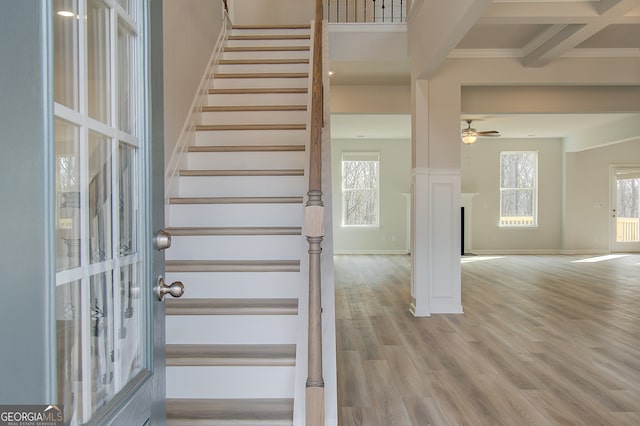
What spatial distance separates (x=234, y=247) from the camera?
271 centimetres

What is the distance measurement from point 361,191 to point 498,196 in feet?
11.1

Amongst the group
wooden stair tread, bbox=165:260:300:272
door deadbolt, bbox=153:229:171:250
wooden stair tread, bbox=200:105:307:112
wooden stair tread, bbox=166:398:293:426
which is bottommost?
wooden stair tread, bbox=166:398:293:426

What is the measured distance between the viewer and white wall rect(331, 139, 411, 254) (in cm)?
1085

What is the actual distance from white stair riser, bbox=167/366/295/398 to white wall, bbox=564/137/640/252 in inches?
419

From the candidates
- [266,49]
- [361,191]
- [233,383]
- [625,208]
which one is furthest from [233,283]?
[625,208]

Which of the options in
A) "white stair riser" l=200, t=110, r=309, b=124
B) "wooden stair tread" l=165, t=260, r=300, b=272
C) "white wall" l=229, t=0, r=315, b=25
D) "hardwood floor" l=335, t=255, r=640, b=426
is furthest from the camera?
"white wall" l=229, t=0, r=315, b=25

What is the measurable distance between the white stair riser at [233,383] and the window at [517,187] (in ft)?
33.3

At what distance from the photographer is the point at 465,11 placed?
2.89 metres

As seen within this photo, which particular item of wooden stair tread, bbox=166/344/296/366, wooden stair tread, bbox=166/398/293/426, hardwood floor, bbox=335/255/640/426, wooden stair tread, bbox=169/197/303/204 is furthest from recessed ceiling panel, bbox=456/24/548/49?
wooden stair tread, bbox=166/398/293/426

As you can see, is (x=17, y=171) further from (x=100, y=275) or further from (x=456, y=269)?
(x=456, y=269)

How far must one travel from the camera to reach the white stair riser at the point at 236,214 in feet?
9.48

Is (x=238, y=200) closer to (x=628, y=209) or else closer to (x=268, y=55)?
(x=268, y=55)

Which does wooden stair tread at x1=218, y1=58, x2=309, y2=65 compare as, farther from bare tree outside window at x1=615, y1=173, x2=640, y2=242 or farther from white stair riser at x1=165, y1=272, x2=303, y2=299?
bare tree outside window at x1=615, y1=173, x2=640, y2=242

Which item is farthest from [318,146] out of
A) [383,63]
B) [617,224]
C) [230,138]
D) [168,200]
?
[617,224]
